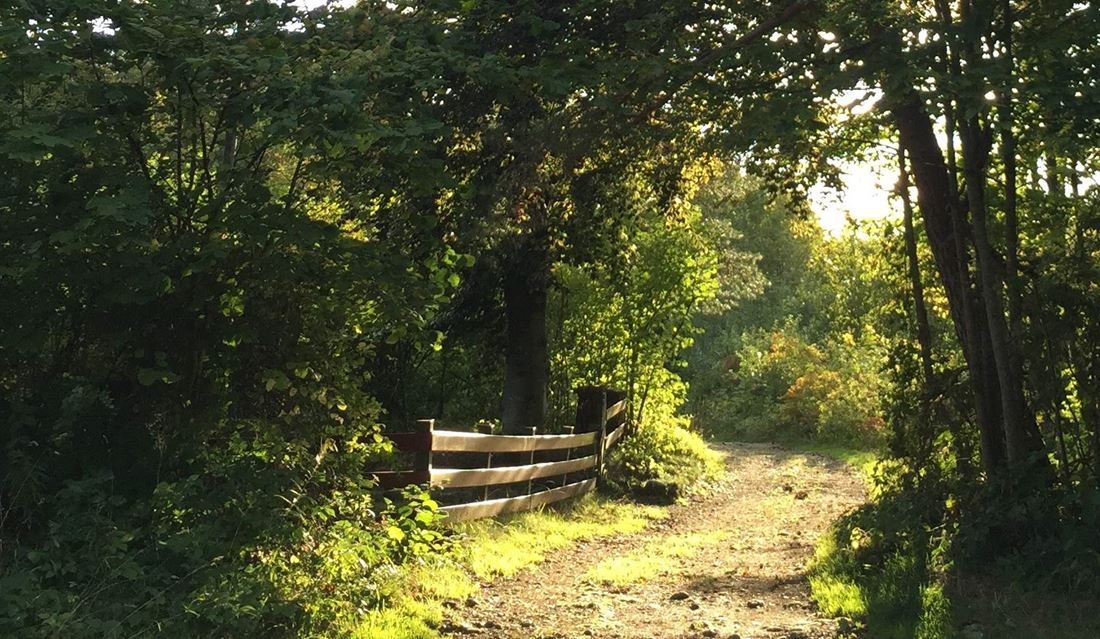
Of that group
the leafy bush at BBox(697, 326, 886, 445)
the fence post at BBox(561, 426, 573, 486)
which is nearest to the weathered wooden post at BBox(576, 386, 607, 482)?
the fence post at BBox(561, 426, 573, 486)

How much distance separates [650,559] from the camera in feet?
34.9

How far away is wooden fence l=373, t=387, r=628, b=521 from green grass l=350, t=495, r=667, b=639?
0.21 meters

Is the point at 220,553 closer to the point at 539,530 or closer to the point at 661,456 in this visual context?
the point at 539,530

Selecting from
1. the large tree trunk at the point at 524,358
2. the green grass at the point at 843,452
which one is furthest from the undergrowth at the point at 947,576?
the green grass at the point at 843,452

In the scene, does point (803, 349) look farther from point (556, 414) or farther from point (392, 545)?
point (392, 545)

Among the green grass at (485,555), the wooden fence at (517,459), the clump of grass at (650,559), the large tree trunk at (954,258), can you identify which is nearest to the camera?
the green grass at (485,555)

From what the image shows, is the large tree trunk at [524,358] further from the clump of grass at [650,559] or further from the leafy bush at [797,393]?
the leafy bush at [797,393]

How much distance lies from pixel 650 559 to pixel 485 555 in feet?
6.69

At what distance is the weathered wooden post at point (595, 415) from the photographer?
15.7m

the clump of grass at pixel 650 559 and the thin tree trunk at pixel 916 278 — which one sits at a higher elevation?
the thin tree trunk at pixel 916 278

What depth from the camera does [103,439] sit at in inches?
249

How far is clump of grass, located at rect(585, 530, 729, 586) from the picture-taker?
949cm

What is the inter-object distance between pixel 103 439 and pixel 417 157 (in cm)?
260

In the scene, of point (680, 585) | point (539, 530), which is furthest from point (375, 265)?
point (539, 530)
